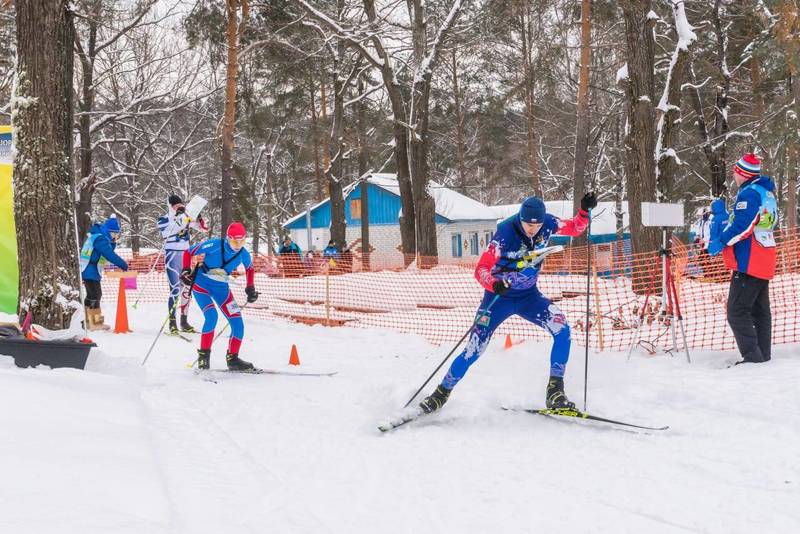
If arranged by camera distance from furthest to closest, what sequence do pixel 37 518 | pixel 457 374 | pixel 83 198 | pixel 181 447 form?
pixel 83 198
pixel 457 374
pixel 181 447
pixel 37 518

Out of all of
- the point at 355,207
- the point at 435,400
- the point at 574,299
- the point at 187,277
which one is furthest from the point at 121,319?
the point at 355,207

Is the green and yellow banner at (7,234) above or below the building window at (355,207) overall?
below

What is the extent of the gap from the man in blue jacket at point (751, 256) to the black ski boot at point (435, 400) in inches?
110

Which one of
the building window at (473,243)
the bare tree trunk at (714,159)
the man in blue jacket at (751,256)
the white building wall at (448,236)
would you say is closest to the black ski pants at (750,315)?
the man in blue jacket at (751,256)

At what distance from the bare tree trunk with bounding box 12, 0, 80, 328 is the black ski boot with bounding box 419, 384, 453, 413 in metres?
3.96

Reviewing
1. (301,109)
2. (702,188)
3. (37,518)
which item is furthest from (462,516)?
(301,109)

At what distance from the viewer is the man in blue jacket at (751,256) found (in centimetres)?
636

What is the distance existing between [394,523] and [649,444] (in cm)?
209

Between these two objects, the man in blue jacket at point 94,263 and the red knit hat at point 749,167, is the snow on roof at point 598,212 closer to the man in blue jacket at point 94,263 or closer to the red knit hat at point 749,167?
the man in blue jacket at point 94,263

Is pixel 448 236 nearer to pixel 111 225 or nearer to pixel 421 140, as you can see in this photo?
pixel 421 140

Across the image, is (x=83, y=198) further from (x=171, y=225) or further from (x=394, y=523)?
(x=394, y=523)

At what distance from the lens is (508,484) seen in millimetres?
4207

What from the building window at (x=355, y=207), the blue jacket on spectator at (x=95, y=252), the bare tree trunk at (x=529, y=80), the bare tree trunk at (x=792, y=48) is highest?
the bare tree trunk at (x=529, y=80)

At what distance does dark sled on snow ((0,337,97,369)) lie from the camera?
5.78 metres
